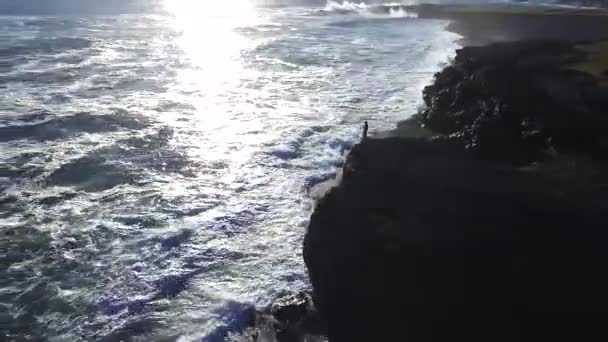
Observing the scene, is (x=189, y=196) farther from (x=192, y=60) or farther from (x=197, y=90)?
(x=192, y=60)

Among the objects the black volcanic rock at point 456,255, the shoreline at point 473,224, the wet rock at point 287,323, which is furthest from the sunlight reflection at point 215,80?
the wet rock at point 287,323

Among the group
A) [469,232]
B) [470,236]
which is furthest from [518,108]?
[470,236]

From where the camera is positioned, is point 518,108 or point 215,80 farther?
point 215,80

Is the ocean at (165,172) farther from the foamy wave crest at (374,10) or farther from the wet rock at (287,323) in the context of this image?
the foamy wave crest at (374,10)

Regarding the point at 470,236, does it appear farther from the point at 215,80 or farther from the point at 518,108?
the point at 215,80

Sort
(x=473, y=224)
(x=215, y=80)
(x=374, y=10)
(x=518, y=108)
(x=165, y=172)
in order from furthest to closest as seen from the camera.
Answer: (x=374, y=10) < (x=215, y=80) < (x=518, y=108) < (x=165, y=172) < (x=473, y=224)

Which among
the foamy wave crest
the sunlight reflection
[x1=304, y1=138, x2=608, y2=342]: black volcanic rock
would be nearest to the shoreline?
[x1=304, y1=138, x2=608, y2=342]: black volcanic rock

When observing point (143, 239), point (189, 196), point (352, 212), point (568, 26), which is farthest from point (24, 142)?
point (568, 26)
